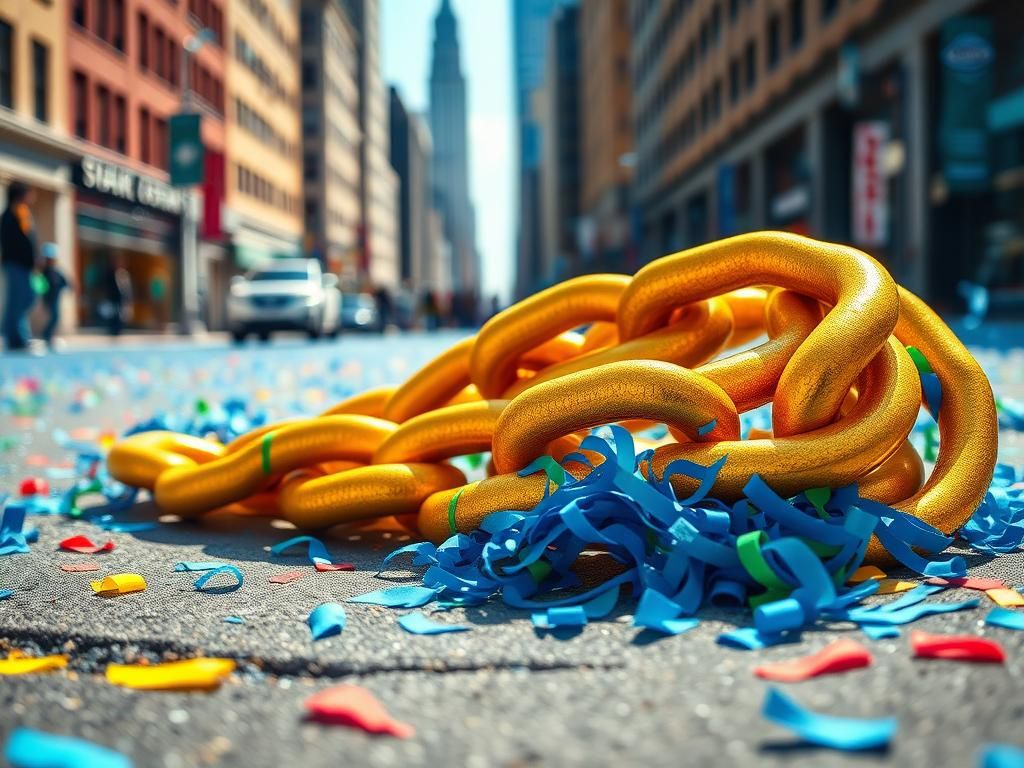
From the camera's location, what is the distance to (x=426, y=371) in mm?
2977

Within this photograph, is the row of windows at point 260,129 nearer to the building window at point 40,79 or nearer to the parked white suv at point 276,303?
the building window at point 40,79

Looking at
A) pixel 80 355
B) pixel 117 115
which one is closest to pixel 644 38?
pixel 117 115

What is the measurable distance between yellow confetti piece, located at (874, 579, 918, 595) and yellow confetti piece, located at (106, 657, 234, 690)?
1.18m

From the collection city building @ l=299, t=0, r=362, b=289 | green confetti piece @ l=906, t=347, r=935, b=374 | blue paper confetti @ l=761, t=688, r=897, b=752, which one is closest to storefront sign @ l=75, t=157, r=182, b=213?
green confetti piece @ l=906, t=347, r=935, b=374

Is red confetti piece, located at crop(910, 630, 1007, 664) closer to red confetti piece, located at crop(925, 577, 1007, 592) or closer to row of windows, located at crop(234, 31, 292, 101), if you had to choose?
red confetti piece, located at crop(925, 577, 1007, 592)

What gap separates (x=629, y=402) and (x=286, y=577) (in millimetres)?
847

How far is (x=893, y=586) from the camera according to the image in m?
2.07

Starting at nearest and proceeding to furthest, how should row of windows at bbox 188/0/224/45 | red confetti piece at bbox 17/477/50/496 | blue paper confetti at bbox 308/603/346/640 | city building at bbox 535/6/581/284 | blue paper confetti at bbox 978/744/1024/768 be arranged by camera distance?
blue paper confetti at bbox 978/744/1024/768, blue paper confetti at bbox 308/603/346/640, red confetti piece at bbox 17/477/50/496, row of windows at bbox 188/0/224/45, city building at bbox 535/6/581/284

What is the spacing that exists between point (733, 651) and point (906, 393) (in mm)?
837

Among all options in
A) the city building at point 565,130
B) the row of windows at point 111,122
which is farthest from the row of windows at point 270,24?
the city building at point 565,130

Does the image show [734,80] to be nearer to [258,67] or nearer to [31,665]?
[258,67]

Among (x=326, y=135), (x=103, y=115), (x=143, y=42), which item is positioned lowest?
(x=103, y=115)

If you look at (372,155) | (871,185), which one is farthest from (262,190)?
(372,155)

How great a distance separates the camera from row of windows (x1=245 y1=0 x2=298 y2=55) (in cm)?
5191
